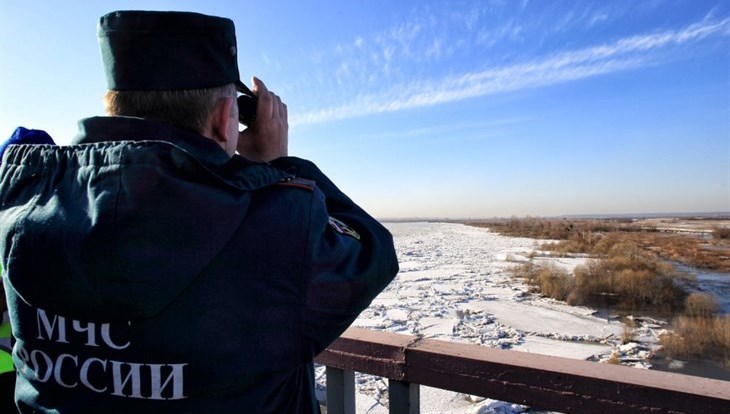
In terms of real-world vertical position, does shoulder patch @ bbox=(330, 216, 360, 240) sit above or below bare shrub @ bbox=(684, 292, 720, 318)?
above

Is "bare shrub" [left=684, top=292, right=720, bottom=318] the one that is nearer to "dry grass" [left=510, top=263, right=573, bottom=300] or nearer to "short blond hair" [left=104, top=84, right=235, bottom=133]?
"dry grass" [left=510, top=263, right=573, bottom=300]

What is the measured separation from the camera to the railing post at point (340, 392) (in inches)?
70.3

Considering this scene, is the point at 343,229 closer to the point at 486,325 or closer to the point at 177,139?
the point at 177,139

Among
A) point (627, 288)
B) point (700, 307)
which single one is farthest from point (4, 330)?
point (627, 288)

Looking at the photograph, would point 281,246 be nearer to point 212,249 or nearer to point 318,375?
point 212,249

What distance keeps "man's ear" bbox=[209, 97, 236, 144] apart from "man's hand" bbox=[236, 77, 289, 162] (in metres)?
0.12

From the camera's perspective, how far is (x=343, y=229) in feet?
2.80

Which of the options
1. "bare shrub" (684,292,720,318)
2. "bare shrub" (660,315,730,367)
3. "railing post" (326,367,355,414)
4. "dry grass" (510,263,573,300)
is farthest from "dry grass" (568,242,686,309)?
"railing post" (326,367,355,414)

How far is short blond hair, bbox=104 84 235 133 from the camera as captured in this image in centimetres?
84

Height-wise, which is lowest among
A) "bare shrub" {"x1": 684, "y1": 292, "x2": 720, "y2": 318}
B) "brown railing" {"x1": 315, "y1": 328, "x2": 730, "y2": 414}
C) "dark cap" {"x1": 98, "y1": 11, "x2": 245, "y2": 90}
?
"bare shrub" {"x1": 684, "y1": 292, "x2": 720, "y2": 318}

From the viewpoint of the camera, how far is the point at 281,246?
2.51 feet

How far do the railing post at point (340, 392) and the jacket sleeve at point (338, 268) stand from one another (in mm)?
1023

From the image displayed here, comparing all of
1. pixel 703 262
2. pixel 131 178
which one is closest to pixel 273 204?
pixel 131 178

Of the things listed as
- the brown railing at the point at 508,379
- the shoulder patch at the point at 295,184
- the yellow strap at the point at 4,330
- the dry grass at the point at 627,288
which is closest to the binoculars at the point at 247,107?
the shoulder patch at the point at 295,184
